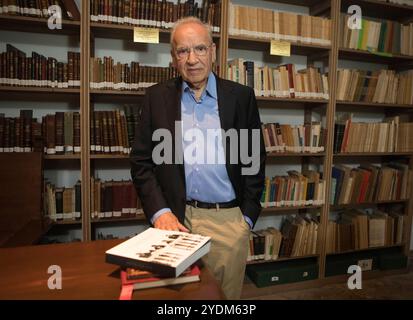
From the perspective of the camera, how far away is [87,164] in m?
2.20

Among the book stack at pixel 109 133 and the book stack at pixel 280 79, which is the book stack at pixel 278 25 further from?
the book stack at pixel 109 133

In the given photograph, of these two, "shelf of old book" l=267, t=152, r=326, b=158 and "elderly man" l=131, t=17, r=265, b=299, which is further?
"shelf of old book" l=267, t=152, r=326, b=158

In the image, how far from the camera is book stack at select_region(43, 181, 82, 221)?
219 cm

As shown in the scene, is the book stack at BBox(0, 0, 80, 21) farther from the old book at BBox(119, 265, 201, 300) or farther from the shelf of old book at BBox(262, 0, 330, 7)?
the old book at BBox(119, 265, 201, 300)

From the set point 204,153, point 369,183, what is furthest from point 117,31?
point 369,183

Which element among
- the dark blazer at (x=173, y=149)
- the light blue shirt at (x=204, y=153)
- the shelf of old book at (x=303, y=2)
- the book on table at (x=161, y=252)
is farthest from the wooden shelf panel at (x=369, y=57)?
the book on table at (x=161, y=252)

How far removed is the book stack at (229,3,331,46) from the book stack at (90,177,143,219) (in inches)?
56.0

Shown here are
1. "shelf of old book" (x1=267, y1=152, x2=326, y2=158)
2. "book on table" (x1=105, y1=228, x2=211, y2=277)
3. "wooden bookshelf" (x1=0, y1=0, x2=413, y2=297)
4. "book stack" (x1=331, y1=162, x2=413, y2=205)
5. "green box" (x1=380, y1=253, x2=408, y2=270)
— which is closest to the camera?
"book on table" (x1=105, y1=228, x2=211, y2=277)

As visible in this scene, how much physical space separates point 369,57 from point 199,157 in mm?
2419

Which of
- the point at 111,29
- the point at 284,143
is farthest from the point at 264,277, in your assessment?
the point at 111,29

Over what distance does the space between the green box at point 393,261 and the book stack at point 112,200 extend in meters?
2.33

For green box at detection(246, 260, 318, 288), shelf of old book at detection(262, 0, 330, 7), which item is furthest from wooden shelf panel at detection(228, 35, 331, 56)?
green box at detection(246, 260, 318, 288)

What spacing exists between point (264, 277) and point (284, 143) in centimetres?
112

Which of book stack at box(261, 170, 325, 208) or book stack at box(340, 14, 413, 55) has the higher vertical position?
book stack at box(340, 14, 413, 55)
